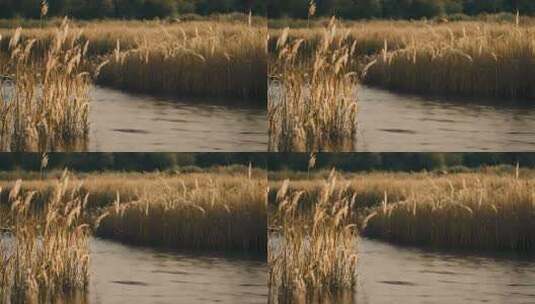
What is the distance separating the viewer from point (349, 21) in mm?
13547

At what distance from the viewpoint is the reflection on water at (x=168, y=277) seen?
43.2 feet

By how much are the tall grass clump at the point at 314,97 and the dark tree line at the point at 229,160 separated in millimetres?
131

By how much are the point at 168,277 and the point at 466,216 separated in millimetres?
2487

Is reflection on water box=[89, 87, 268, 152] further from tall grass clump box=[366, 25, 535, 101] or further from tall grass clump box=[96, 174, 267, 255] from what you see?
tall grass clump box=[366, 25, 535, 101]

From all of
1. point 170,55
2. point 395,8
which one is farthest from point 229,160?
point 395,8

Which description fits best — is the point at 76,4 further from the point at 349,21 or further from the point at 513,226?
the point at 513,226

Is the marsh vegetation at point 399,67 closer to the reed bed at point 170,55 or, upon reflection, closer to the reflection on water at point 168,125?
the reflection on water at point 168,125

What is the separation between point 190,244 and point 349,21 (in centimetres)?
221

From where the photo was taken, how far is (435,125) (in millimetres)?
13445

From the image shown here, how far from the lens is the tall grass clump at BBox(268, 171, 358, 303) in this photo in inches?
519

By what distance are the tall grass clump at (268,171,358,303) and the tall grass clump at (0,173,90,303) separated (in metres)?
1.57

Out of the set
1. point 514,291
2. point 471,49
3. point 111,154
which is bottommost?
point 514,291

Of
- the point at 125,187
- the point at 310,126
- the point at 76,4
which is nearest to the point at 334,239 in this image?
the point at 310,126

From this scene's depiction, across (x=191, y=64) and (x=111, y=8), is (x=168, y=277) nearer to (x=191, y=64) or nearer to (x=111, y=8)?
(x=191, y=64)
